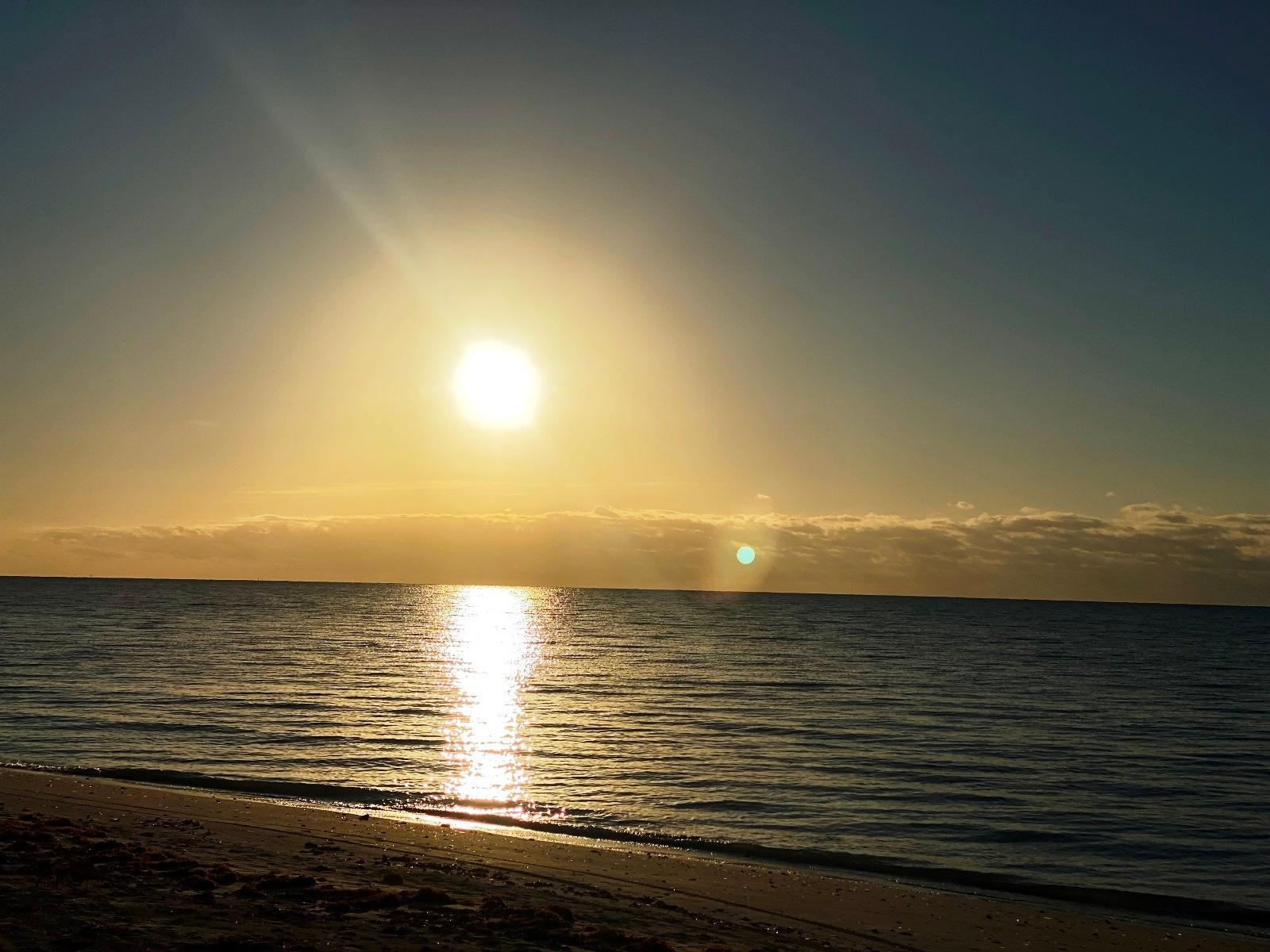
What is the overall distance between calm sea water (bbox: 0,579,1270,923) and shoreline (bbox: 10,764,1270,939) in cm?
12

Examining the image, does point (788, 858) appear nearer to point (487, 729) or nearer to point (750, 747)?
point (750, 747)

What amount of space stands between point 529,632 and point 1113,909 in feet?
393

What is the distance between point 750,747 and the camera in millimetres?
36312

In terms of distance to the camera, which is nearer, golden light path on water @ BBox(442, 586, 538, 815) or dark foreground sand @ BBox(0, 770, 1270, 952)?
dark foreground sand @ BBox(0, 770, 1270, 952)

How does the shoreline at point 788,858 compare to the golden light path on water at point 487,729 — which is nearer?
the shoreline at point 788,858

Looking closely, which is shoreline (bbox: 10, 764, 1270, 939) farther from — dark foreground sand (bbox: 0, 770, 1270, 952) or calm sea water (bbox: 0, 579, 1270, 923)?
dark foreground sand (bbox: 0, 770, 1270, 952)

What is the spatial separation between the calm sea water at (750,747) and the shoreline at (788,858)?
121 mm

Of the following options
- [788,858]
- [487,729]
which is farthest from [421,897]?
[487,729]

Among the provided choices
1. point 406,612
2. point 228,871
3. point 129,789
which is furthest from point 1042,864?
A: point 406,612

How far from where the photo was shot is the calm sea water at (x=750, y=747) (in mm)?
23625

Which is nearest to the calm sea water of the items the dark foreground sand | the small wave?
the small wave

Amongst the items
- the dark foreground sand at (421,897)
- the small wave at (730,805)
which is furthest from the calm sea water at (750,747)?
the dark foreground sand at (421,897)

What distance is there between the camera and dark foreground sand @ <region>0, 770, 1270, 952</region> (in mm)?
13086

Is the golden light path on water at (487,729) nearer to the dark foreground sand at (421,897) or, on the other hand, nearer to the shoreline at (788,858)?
the shoreline at (788,858)
